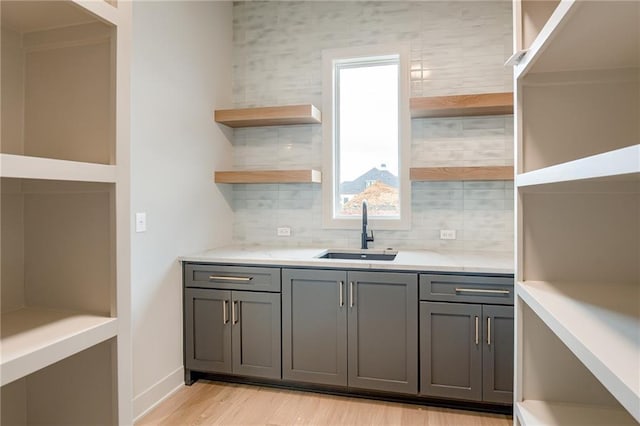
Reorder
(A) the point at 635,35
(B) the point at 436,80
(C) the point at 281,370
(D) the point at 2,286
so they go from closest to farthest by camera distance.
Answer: (A) the point at 635,35
(D) the point at 2,286
(C) the point at 281,370
(B) the point at 436,80

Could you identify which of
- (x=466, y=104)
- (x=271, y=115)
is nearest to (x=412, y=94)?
(x=466, y=104)

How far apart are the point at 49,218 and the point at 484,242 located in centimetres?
275

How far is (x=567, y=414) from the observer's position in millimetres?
1150

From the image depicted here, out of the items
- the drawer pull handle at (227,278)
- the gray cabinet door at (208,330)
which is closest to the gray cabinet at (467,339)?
the drawer pull handle at (227,278)

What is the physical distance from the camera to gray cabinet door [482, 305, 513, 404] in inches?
91.6

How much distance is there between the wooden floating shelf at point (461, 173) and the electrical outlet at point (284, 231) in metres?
1.13

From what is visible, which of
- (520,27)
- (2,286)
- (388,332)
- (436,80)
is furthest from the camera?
(436,80)

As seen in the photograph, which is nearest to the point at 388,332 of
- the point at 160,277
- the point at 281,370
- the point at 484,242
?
the point at 281,370

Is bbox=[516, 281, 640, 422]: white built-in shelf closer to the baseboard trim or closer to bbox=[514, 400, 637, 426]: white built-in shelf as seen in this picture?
bbox=[514, 400, 637, 426]: white built-in shelf

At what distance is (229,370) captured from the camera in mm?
2752

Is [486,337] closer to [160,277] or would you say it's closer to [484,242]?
[484,242]

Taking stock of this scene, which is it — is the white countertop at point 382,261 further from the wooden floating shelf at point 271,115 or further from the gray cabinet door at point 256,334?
the wooden floating shelf at point 271,115

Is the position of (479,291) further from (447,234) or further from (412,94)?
(412,94)

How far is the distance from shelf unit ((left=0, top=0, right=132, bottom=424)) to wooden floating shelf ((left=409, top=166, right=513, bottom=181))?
86.0 inches
